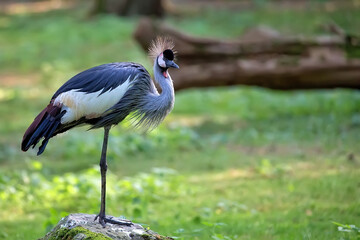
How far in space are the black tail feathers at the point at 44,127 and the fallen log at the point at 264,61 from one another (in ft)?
19.4

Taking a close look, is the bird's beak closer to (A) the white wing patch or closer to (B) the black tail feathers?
(A) the white wing patch

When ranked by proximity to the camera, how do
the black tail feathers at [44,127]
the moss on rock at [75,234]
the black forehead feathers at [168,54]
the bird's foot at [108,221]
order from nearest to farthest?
1. the moss on rock at [75,234]
2. the bird's foot at [108,221]
3. the black tail feathers at [44,127]
4. the black forehead feathers at [168,54]

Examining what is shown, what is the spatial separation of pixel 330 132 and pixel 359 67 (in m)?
1.42

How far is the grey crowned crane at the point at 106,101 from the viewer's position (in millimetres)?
4973

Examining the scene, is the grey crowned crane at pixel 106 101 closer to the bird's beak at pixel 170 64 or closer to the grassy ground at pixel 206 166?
the bird's beak at pixel 170 64

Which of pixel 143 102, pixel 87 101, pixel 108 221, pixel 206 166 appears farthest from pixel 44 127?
pixel 206 166

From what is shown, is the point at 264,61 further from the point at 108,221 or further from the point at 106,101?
the point at 108,221

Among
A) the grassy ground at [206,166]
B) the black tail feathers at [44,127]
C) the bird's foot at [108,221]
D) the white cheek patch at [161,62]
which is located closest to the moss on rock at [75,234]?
the bird's foot at [108,221]

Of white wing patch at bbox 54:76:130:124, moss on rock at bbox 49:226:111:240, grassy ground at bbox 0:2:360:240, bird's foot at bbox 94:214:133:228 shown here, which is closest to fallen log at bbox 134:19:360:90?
grassy ground at bbox 0:2:360:240

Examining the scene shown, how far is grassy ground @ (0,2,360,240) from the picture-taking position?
6449mm

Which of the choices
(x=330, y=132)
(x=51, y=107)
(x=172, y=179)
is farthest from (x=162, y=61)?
(x=330, y=132)

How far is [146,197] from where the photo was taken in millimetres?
7367

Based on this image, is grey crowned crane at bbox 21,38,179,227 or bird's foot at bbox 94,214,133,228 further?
grey crowned crane at bbox 21,38,179,227

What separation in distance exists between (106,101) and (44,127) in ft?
1.80
